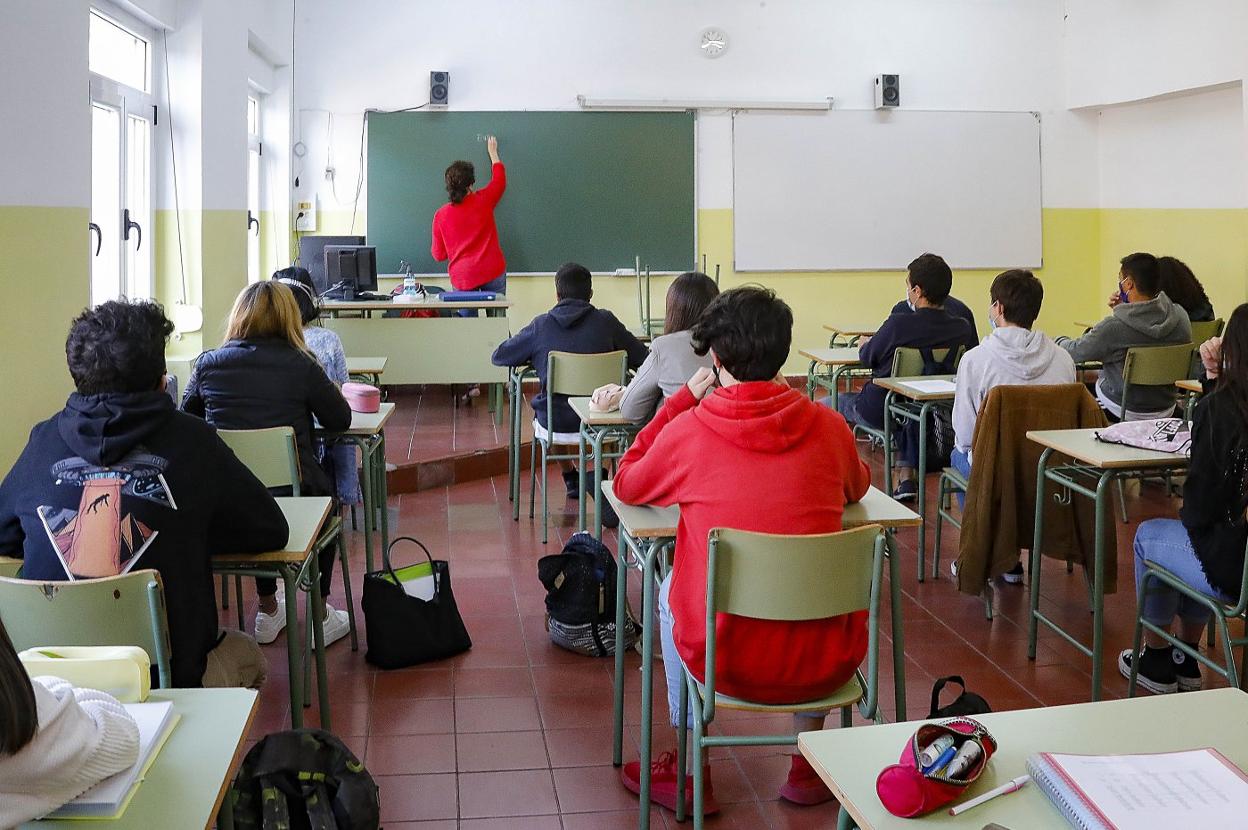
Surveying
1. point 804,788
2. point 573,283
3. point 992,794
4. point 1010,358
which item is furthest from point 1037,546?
point 992,794

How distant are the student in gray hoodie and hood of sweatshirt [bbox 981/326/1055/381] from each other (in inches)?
55.1

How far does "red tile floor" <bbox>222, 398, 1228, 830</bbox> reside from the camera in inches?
112

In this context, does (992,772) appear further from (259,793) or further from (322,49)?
(322,49)

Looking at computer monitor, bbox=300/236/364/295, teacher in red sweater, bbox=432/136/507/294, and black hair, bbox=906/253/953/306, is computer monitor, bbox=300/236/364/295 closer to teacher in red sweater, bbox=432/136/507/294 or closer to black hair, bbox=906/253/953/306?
teacher in red sweater, bbox=432/136/507/294

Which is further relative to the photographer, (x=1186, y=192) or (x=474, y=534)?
(x=1186, y=192)

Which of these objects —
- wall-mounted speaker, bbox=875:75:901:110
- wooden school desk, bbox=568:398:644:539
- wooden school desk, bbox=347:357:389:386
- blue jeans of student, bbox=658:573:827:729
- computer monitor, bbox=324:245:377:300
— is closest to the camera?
blue jeans of student, bbox=658:573:827:729

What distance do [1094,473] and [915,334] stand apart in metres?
1.78

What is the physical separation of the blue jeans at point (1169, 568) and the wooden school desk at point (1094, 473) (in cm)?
16

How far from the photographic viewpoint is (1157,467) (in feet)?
11.1

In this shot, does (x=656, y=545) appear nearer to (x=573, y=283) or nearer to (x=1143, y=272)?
(x=573, y=283)

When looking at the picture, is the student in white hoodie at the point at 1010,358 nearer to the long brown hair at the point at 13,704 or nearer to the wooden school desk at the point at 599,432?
the wooden school desk at the point at 599,432

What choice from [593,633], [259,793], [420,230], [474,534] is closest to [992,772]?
[259,793]

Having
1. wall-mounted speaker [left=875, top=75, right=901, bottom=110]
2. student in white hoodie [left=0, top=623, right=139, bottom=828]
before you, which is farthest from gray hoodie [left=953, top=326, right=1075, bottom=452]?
wall-mounted speaker [left=875, top=75, right=901, bottom=110]

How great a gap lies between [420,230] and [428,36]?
1.40 meters
